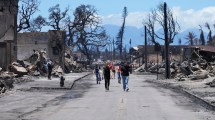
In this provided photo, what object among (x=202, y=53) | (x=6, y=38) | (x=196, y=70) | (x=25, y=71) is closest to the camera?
(x=25, y=71)

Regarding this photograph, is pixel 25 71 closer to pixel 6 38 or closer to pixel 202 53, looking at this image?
pixel 6 38

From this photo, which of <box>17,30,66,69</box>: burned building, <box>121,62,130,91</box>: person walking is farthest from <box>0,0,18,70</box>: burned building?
<box>17,30,66,69</box>: burned building

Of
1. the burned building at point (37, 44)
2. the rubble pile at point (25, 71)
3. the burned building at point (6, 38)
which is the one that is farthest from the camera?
the burned building at point (37, 44)

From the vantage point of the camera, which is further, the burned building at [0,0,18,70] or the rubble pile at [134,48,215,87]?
the burned building at [0,0,18,70]

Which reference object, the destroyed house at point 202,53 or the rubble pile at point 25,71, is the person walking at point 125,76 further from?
the destroyed house at point 202,53

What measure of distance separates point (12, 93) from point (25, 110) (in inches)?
384

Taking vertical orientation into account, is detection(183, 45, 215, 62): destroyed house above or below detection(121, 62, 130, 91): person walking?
above

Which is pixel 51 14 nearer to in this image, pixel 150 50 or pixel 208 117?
pixel 150 50

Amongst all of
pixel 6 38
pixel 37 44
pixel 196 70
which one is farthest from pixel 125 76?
pixel 37 44

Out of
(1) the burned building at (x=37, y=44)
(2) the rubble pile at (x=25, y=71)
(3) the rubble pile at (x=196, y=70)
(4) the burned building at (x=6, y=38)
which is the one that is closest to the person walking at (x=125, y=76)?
(2) the rubble pile at (x=25, y=71)

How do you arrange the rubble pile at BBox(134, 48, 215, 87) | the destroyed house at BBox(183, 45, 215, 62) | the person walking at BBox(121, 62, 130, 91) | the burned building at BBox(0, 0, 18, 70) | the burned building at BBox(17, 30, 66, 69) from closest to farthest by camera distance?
the person walking at BBox(121, 62, 130, 91), the rubble pile at BBox(134, 48, 215, 87), the burned building at BBox(0, 0, 18, 70), the destroyed house at BBox(183, 45, 215, 62), the burned building at BBox(17, 30, 66, 69)

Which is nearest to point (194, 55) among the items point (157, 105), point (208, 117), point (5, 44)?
point (5, 44)

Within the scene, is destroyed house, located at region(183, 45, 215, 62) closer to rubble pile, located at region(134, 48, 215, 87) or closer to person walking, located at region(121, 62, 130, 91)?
rubble pile, located at region(134, 48, 215, 87)

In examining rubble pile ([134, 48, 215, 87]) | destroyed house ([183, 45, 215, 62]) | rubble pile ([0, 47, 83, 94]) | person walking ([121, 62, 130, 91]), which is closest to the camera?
person walking ([121, 62, 130, 91])
